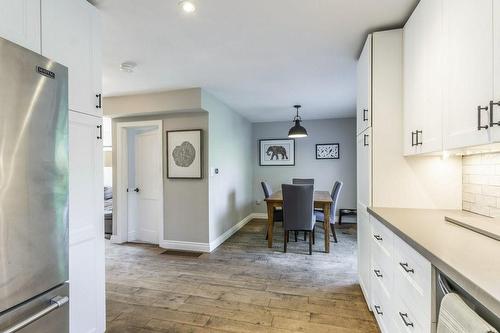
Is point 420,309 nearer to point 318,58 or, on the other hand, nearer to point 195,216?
point 318,58

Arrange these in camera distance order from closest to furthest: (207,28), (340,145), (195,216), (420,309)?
(420,309) < (207,28) < (195,216) < (340,145)

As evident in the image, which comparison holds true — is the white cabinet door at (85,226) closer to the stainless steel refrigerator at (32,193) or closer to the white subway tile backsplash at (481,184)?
the stainless steel refrigerator at (32,193)

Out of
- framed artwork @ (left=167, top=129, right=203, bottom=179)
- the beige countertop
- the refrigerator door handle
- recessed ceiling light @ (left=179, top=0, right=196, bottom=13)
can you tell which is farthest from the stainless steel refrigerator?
framed artwork @ (left=167, top=129, right=203, bottom=179)

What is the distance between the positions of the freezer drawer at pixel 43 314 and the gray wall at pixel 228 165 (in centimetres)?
275

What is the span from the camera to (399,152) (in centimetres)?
204

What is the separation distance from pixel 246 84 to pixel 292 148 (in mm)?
2954

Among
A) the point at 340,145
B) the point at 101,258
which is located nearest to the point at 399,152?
the point at 101,258

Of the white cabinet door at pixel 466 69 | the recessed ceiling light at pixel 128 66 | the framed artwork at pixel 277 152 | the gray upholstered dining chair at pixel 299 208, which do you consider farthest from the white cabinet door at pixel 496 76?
the framed artwork at pixel 277 152

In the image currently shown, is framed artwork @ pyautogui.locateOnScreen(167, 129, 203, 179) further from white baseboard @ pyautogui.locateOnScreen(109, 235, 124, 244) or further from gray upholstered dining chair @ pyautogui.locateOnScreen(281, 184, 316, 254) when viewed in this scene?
white baseboard @ pyautogui.locateOnScreen(109, 235, 124, 244)

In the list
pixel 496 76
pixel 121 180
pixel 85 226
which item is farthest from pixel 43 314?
pixel 121 180

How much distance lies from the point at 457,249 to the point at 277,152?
17.3 ft

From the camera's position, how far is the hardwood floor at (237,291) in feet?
6.83

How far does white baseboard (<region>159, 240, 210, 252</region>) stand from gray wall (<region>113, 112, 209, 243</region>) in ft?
0.19

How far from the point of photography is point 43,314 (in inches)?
43.4
